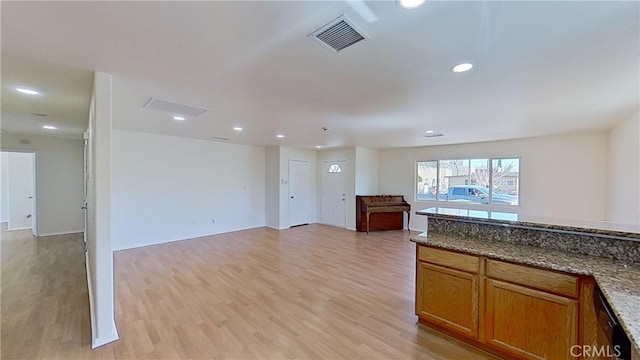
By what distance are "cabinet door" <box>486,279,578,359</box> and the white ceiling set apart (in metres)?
1.76

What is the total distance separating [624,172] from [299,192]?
656 centimetres

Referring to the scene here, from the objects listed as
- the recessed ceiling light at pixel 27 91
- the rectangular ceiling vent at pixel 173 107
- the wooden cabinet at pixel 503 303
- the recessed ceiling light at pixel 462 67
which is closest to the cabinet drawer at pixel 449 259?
the wooden cabinet at pixel 503 303

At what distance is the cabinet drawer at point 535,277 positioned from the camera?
69.7 inches

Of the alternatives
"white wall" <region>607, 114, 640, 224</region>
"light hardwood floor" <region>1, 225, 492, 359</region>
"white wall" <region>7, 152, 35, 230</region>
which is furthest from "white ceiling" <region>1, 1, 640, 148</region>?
"white wall" <region>7, 152, 35, 230</region>

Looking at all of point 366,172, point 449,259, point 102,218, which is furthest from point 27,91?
point 366,172

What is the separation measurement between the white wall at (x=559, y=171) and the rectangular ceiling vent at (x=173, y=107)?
6.02 m

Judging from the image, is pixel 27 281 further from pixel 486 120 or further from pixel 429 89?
pixel 486 120

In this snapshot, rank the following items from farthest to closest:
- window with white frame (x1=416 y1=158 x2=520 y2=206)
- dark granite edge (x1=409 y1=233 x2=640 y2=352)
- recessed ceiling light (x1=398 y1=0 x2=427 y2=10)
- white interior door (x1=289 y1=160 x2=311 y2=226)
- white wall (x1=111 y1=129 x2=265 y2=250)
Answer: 1. white interior door (x1=289 y1=160 x2=311 y2=226)
2. window with white frame (x1=416 y1=158 x2=520 y2=206)
3. white wall (x1=111 y1=129 x2=265 y2=250)
4. recessed ceiling light (x1=398 y1=0 x2=427 y2=10)
5. dark granite edge (x1=409 y1=233 x2=640 y2=352)

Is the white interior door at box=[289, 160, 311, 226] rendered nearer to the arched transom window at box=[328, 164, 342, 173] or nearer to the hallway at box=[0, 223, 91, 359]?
the arched transom window at box=[328, 164, 342, 173]

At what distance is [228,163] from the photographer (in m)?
6.80

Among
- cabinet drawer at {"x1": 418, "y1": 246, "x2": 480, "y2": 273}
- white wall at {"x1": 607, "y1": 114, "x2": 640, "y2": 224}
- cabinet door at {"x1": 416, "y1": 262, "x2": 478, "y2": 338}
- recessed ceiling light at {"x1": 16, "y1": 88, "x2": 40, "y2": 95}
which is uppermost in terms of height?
recessed ceiling light at {"x1": 16, "y1": 88, "x2": 40, "y2": 95}

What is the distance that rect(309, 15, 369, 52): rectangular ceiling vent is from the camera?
1.55 meters

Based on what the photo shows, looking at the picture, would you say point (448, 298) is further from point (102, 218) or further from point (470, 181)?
point (470, 181)

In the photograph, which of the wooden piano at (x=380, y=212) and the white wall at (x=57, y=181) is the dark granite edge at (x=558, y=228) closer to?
the wooden piano at (x=380, y=212)
